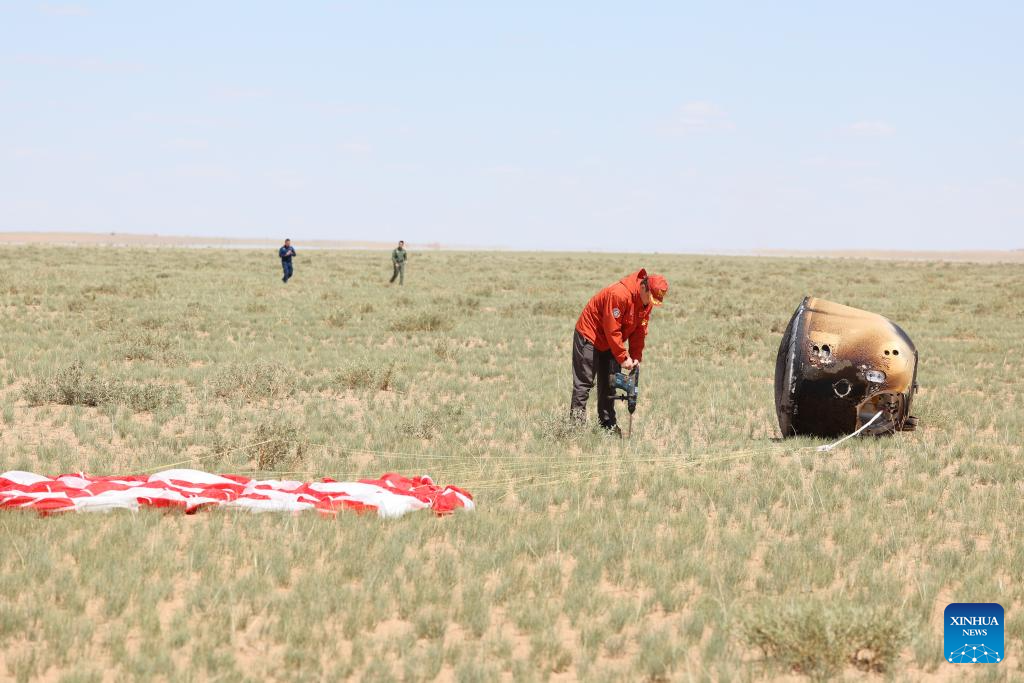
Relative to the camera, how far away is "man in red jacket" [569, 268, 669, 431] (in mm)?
10031

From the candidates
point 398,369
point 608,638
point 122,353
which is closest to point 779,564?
point 608,638

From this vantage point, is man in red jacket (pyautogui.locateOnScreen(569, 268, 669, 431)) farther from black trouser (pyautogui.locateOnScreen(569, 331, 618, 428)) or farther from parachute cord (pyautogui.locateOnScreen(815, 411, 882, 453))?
parachute cord (pyautogui.locateOnScreen(815, 411, 882, 453))

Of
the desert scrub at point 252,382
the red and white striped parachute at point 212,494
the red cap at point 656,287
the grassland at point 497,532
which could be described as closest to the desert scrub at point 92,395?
the grassland at point 497,532

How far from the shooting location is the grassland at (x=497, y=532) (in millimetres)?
5133

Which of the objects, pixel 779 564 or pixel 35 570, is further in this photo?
pixel 779 564

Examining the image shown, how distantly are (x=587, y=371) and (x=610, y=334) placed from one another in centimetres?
74

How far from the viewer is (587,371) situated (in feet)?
34.9

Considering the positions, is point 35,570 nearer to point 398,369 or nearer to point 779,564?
point 779,564

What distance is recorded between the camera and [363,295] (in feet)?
101

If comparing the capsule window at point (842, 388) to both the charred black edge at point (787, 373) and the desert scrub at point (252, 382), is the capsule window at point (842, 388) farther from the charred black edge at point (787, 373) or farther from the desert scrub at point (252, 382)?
the desert scrub at point (252, 382)

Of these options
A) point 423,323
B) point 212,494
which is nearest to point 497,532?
point 212,494

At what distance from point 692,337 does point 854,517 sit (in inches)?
534

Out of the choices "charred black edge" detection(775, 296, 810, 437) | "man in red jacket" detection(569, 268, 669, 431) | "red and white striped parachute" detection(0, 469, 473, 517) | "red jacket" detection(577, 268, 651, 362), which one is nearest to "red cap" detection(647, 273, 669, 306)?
"man in red jacket" detection(569, 268, 669, 431)

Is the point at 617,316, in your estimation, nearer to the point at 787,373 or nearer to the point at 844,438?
the point at 787,373
